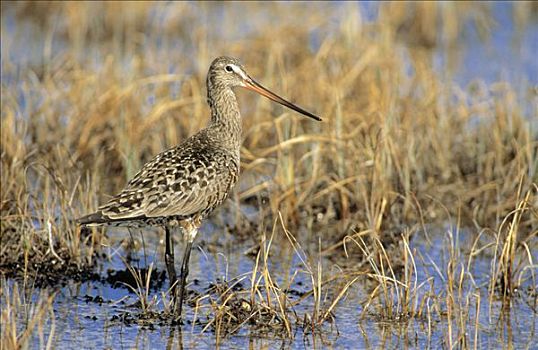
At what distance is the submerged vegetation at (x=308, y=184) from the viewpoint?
6.70 metres

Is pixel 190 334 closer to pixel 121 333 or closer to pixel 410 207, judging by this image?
pixel 121 333

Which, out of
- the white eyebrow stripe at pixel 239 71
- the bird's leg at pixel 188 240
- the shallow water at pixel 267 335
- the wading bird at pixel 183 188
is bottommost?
the shallow water at pixel 267 335

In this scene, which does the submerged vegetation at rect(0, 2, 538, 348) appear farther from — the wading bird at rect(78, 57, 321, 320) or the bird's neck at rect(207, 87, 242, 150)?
the bird's neck at rect(207, 87, 242, 150)

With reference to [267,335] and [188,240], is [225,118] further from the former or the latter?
[267,335]

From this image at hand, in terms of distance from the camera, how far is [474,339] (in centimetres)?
625

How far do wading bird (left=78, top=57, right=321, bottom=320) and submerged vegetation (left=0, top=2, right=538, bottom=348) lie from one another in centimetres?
41

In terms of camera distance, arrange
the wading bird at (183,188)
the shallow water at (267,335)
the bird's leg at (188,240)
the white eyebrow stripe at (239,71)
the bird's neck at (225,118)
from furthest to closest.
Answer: the white eyebrow stripe at (239,71), the bird's neck at (225,118), the bird's leg at (188,240), the wading bird at (183,188), the shallow water at (267,335)

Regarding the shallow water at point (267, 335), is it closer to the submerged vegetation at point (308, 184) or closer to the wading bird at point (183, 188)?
the submerged vegetation at point (308, 184)

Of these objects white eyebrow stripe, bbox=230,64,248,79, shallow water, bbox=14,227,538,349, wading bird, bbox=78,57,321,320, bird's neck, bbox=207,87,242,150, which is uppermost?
A: white eyebrow stripe, bbox=230,64,248,79

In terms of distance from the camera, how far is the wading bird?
261 inches

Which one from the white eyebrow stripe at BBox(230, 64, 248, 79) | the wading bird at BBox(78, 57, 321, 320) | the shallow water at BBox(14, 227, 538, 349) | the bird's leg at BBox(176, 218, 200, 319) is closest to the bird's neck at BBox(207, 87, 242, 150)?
the wading bird at BBox(78, 57, 321, 320)

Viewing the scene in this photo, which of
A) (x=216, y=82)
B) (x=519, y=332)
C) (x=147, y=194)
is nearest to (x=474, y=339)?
(x=519, y=332)

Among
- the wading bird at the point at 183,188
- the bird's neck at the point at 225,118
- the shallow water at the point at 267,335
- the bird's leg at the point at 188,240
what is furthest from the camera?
the bird's neck at the point at 225,118

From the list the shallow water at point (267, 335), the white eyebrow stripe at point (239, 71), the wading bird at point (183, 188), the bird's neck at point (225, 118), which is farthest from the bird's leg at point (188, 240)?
the white eyebrow stripe at point (239, 71)
